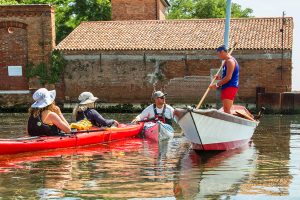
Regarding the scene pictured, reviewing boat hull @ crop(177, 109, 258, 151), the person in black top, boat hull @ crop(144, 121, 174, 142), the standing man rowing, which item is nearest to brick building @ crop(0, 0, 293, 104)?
boat hull @ crop(144, 121, 174, 142)

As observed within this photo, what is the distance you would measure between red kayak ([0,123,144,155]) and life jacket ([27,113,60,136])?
0.16 meters

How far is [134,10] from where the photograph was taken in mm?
42594

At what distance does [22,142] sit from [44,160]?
0.60m

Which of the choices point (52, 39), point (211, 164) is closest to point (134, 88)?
point (52, 39)

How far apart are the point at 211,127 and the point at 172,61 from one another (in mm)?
18353

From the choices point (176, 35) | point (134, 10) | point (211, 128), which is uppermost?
point (134, 10)

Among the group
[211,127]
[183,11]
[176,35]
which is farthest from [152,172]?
[183,11]

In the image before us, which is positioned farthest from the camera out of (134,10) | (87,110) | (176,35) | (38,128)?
(134,10)

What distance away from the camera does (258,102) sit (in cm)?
2912

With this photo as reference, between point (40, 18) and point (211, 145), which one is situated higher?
point (40, 18)

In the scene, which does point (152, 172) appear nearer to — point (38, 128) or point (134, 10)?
point (38, 128)

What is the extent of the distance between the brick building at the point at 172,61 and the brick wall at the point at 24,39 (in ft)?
4.00

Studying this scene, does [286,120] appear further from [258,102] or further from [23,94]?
[23,94]

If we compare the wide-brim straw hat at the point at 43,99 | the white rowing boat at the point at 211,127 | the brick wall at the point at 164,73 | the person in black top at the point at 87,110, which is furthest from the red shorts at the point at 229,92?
the brick wall at the point at 164,73
